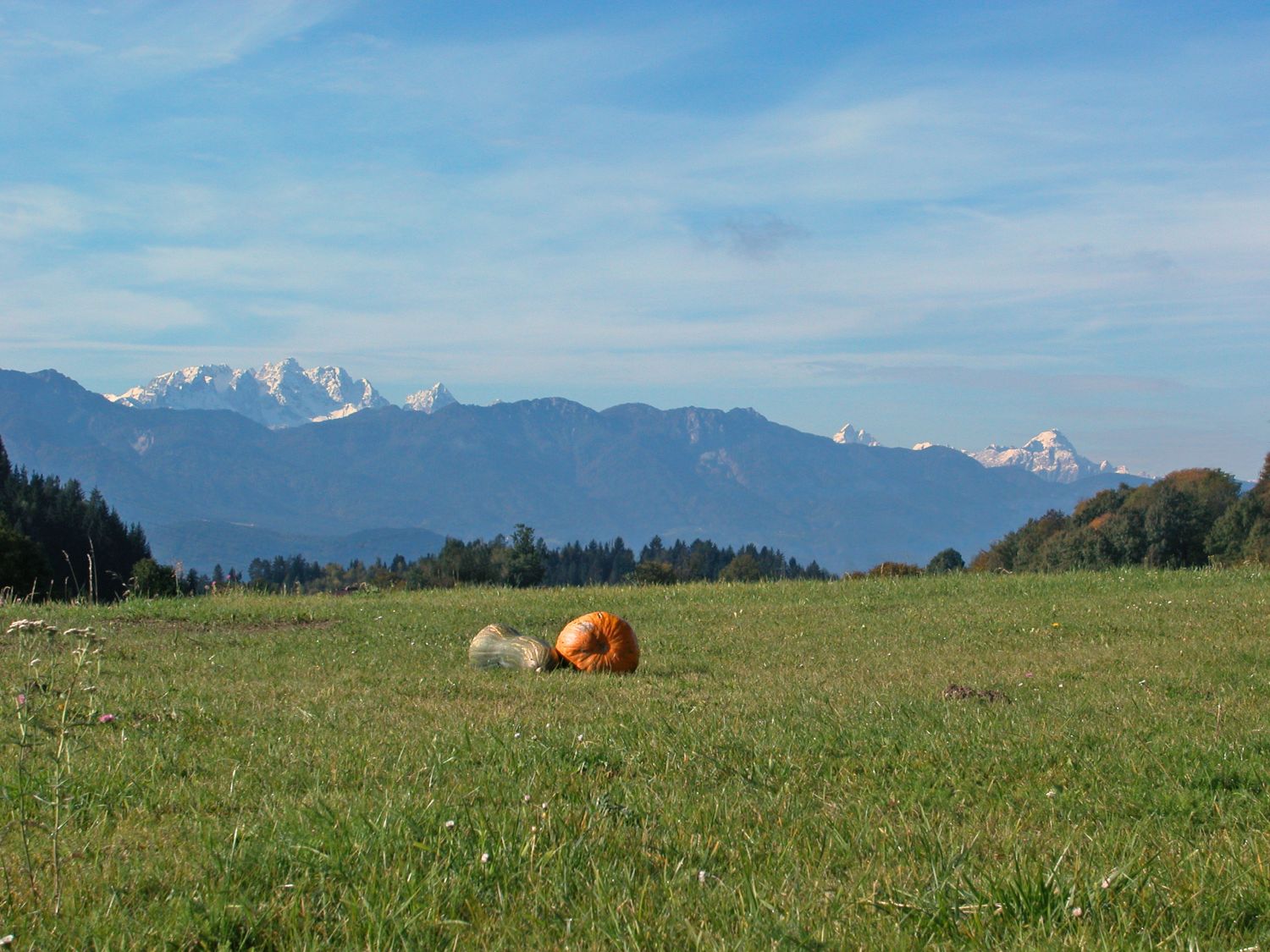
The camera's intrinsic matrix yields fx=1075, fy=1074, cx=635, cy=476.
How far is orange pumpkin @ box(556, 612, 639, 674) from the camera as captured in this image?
11578mm

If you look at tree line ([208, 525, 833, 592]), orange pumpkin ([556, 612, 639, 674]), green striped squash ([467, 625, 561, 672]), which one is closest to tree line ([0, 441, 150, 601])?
tree line ([208, 525, 833, 592])

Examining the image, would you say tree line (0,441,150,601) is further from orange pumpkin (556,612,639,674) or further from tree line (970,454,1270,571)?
orange pumpkin (556,612,639,674)

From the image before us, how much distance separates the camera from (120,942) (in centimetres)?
362

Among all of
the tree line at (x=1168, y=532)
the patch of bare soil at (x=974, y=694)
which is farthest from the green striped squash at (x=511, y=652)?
the tree line at (x=1168, y=532)

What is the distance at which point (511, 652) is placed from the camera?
1158cm

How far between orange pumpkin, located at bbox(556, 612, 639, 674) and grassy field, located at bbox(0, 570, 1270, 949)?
823 millimetres

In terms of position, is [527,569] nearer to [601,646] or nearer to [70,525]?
[601,646]

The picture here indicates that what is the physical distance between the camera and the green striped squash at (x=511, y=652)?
1148 centimetres

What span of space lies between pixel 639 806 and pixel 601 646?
6497mm

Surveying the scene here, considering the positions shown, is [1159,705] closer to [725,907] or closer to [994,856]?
[994,856]

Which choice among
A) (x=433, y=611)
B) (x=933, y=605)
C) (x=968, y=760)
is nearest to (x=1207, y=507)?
(x=933, y=605)

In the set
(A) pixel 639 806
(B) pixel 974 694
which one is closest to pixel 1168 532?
(B) pixel 974 694

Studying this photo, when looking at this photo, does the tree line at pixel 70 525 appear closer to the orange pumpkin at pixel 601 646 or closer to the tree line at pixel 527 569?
the tree line at pixel 527 569

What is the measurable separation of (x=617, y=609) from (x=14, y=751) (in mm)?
11932
